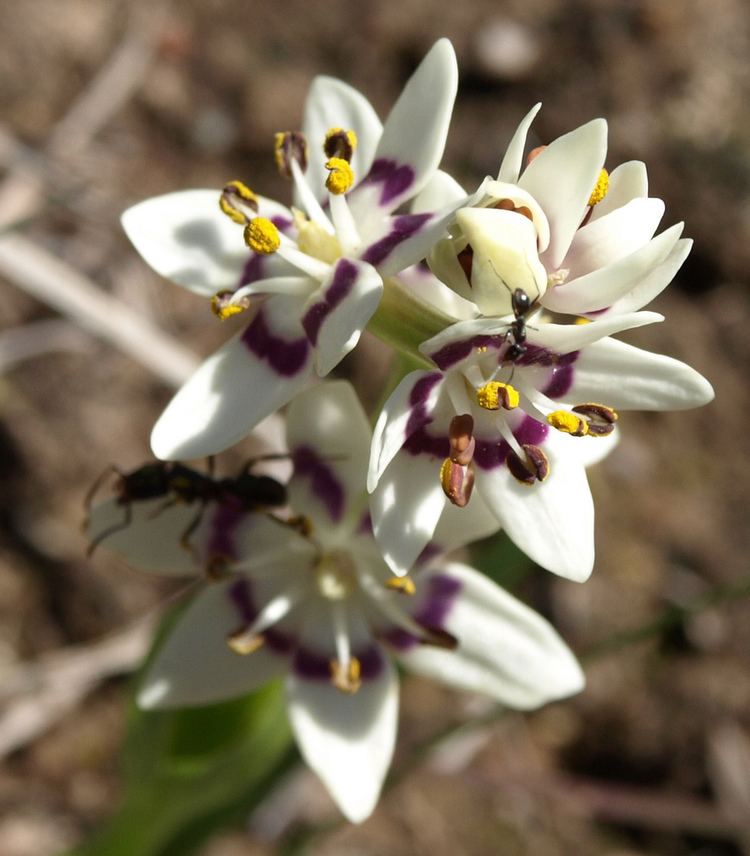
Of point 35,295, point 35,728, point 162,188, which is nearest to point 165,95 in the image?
point 162,188

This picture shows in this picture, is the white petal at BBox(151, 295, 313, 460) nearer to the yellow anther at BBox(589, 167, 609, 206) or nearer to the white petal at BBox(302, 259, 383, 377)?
the white petal at BBox(302, 259, 383, 377)

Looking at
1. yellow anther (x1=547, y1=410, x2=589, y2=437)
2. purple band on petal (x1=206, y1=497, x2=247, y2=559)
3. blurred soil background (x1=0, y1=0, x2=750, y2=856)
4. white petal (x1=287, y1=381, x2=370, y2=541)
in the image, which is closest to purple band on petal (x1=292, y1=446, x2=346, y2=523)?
white petal (x1=287, y1=381, x2=370, y2=541)

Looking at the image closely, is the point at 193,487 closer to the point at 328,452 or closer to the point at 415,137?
the point at 328,452

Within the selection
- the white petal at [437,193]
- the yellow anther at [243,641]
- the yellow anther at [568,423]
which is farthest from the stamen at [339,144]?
the yellow anther at [243,641]

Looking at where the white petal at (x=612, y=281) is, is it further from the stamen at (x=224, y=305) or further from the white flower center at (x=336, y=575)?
the white flower center at (x=336, y=575)

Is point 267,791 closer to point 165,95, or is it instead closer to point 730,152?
point 165,95
